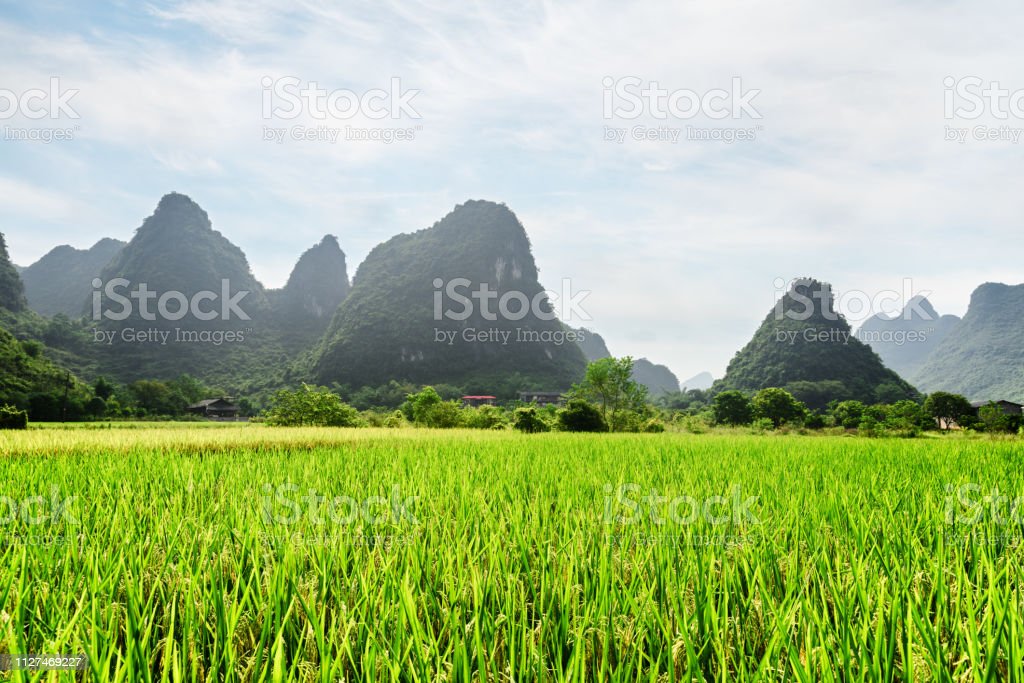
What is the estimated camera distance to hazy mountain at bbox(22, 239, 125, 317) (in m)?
105

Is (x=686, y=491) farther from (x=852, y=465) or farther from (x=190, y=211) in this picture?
(x=190, y=211)

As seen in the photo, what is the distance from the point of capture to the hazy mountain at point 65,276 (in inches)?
4131

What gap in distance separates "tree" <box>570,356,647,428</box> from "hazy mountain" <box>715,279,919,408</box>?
47504 millimetres

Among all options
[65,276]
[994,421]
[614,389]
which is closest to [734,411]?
[994,421]

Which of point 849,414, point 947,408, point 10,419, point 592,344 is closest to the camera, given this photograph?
point 10,419

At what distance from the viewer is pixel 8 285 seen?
206 ft

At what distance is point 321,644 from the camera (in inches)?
46.9

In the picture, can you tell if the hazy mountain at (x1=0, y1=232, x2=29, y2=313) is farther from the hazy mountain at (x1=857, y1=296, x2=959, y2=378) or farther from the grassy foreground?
the hazy mountain at (x1=857, y1=296, x2=959, y2=378)

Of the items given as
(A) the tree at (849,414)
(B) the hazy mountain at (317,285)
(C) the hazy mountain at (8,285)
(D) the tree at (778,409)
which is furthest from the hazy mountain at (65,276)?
(A) the tree at (849,414)

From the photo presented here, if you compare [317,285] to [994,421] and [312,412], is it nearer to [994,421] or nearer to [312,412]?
[312,412]

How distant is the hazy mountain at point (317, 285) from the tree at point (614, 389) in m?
95.2

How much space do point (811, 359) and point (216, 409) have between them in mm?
80415

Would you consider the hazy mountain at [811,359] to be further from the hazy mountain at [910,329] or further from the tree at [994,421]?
the hazy mountain at [910,329]

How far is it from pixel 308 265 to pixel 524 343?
57248 millimetres
